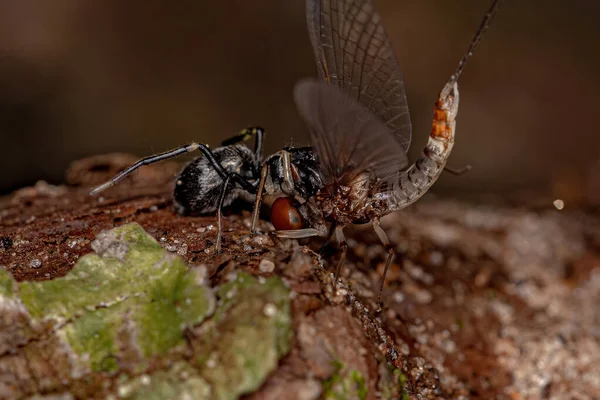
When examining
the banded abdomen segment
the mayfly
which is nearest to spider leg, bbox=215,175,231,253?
the mayfly

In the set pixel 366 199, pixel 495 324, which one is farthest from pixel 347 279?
pixel 495 324

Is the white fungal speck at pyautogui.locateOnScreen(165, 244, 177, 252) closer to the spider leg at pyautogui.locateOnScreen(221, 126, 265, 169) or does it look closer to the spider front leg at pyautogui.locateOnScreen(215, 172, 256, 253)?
the spider front leg at pyautogui.locateOnScreen(215, 172, 256, 253)

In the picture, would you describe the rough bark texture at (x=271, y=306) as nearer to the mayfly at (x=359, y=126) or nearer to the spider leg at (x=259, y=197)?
the spider leg at (x=259, y=197)

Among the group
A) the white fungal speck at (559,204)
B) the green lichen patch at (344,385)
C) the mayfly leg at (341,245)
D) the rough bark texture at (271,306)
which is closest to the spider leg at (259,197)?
the rough bark texture at (271,306)

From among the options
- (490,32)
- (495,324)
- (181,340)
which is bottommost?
(495,324)

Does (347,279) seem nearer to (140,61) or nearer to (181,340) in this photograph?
(181,340)

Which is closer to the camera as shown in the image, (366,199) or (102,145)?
(366,199)

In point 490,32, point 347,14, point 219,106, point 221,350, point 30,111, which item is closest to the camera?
point 221,350

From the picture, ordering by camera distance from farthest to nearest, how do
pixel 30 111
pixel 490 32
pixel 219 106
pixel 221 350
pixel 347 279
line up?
1. pixel 490 32
2. pixel 219 106
3. pixel 30 111
4. pixel 347 279
5. pixel 221 350
